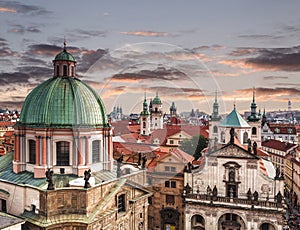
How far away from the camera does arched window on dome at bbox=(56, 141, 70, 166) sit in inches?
A: 1109

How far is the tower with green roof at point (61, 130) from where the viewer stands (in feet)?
91.3

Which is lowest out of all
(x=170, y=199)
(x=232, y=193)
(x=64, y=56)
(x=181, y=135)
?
(x=170, y=199)

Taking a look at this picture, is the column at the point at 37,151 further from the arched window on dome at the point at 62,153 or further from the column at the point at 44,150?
the arched window on dome at the point at 62,153

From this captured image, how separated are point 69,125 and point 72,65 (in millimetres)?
6613

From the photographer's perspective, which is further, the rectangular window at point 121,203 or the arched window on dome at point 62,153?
the rectangular window at point 121,203

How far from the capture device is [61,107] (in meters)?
28.3

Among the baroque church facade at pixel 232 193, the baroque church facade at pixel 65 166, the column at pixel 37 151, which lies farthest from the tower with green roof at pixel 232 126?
the column at pixel 37 151

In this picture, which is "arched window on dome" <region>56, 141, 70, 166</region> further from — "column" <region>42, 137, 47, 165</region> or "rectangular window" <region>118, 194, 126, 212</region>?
"rectangular window" <region>118, 194, 126, 212</region>

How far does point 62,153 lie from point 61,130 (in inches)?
83.0

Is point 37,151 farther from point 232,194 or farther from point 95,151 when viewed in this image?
point 232,194

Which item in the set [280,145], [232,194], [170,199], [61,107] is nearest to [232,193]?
[232,194]

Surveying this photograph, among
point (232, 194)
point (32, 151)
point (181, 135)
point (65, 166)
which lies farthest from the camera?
point (181, 135)

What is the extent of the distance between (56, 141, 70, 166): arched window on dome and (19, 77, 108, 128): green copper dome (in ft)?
5.45

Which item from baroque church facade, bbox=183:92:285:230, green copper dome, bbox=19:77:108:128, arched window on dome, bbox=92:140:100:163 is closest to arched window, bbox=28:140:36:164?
green copper dome, bbox=19:77:108:128
